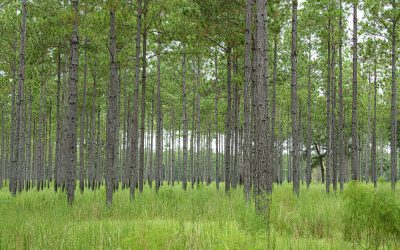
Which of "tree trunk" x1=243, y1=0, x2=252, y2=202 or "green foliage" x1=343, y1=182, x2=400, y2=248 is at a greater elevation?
"tree trunk" x1=243, y1=0, x2=252, y2=202

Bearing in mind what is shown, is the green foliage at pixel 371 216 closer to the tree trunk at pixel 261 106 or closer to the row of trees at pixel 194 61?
the row of trees at pixel 194 61

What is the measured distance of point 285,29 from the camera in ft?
74.2

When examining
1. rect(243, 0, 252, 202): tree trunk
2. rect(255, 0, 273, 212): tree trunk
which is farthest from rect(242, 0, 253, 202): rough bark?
rect(255, 0, 273, 212): tree trunk

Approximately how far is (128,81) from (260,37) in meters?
15.4

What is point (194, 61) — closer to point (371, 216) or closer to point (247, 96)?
point (247, 96)

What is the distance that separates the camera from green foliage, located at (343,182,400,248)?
5.84 metres

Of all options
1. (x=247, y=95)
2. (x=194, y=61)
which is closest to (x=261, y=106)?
(x=247, y=95)

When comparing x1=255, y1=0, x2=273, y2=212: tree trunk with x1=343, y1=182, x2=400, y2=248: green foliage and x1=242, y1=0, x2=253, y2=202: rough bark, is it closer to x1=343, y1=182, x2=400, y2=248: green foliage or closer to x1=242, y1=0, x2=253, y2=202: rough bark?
x1=343, y1=182, x2=400, y2=248: green foliage

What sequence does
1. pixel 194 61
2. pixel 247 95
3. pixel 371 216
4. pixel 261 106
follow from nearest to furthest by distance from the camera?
pixel 371 216
pixel 261 106
pixel 247 95
pixel 194 61

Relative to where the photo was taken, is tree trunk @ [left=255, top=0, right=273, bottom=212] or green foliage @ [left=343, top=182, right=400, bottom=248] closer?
green foliage @ [left=343, top=182, right=400, bottom=248]

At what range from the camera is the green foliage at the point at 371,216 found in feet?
19.1

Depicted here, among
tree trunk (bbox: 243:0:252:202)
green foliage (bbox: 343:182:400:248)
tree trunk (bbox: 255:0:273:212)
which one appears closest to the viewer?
green foliage (bbox: 343:182:400:248)

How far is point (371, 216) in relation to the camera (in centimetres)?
611

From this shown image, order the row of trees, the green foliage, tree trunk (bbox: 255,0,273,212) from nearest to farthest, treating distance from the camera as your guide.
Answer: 1. the green foliage
2. tree trunk (bbox: 255,0,273,212)
3. the row of trees
